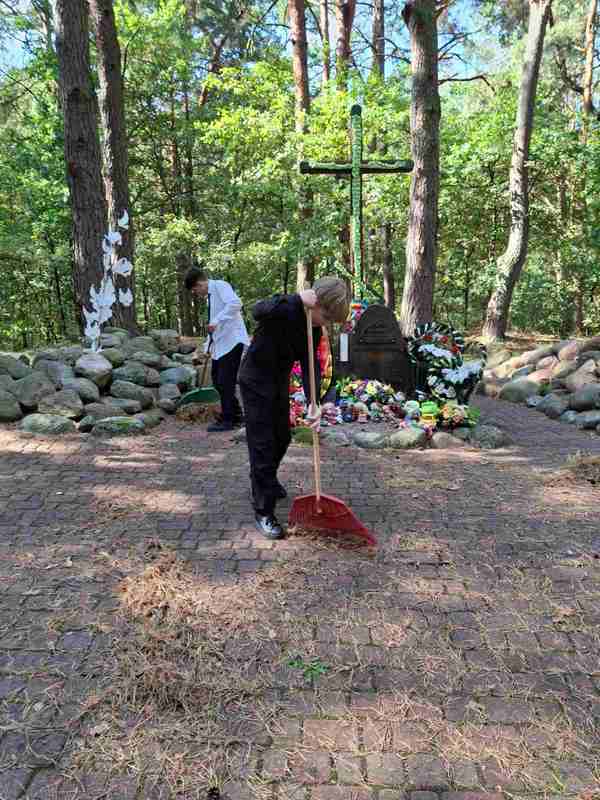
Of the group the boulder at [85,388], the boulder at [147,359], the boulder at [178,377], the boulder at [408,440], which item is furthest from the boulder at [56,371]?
the boulder at [408,440]

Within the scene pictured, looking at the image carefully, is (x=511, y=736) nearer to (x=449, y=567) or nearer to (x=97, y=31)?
(x=449, y=567)

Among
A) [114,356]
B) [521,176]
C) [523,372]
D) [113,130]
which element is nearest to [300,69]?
[521,176]

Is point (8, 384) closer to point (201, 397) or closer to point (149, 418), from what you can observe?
point (149, 418)

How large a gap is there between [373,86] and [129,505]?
42.5ft

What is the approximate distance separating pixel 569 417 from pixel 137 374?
5.47 metres

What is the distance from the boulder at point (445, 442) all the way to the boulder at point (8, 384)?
179 inches

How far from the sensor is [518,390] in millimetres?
9047

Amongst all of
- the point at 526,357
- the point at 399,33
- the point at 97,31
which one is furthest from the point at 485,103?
the point at 97,31

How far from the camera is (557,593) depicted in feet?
10.1

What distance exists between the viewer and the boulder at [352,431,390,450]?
236 inches

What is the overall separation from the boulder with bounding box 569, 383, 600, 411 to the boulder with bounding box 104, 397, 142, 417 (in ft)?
18.0

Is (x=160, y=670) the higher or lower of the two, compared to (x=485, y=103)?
lower

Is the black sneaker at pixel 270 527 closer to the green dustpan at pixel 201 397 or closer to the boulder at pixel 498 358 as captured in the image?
the green dustpan at pixel 201 397

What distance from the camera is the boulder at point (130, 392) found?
6.94 metres
